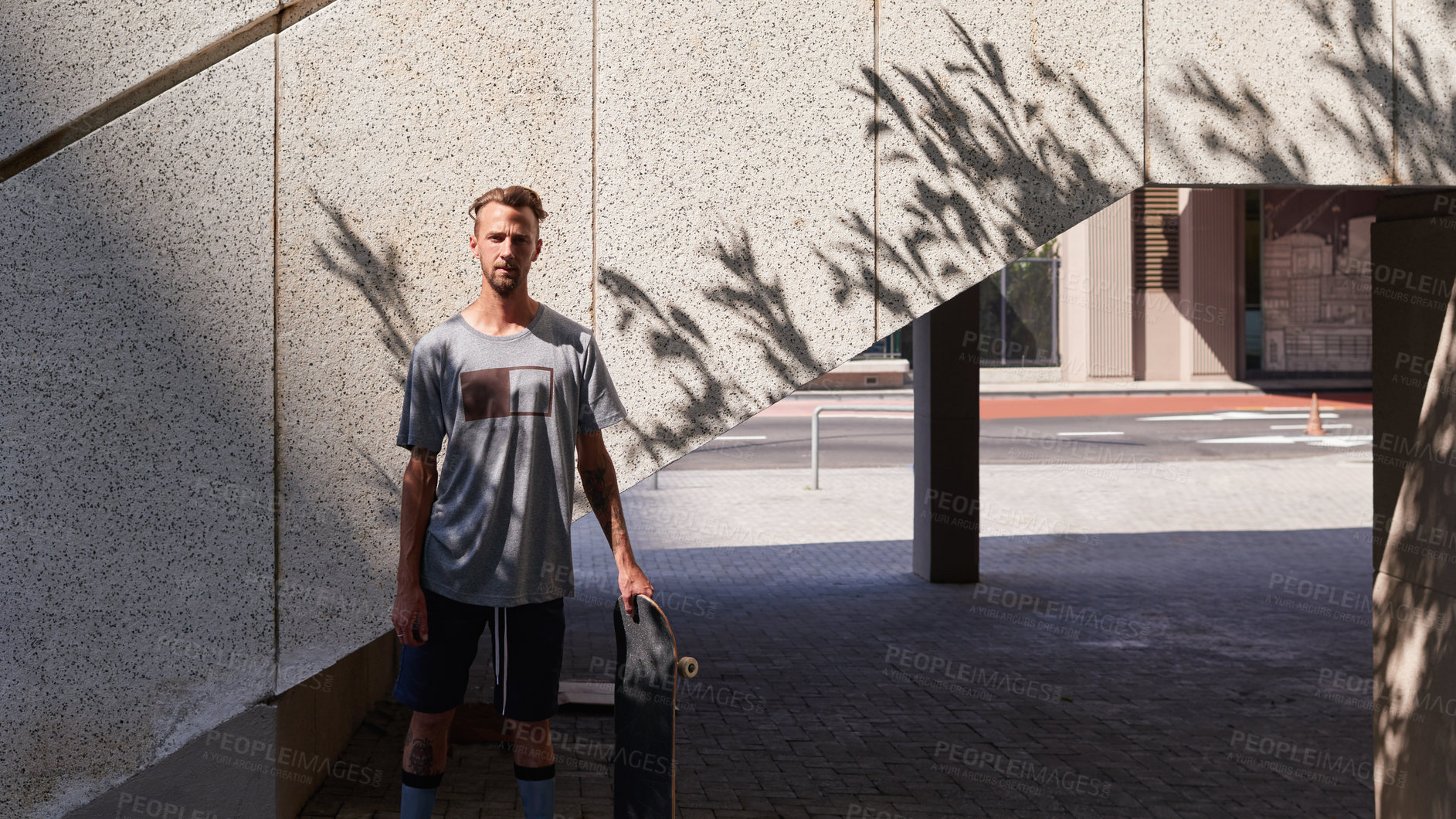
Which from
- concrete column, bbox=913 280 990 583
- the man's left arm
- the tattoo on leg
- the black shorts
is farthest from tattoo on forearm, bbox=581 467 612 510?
concrete column, bbox=913 280 990 583

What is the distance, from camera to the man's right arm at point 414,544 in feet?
11.8

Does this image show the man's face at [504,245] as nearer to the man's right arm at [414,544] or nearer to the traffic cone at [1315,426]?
the man's right arm at [414,544]

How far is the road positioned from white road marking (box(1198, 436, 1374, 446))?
1cm

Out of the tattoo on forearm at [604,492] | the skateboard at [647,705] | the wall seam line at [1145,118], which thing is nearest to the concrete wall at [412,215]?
the wall seam line at [1145,118]

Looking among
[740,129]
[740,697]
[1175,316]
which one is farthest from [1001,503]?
[1175,316]

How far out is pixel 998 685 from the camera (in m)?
7.18

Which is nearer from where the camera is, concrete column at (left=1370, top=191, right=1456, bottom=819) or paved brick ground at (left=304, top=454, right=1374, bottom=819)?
concrete column at (left=1370, top=191, right=1456, bottom=819)

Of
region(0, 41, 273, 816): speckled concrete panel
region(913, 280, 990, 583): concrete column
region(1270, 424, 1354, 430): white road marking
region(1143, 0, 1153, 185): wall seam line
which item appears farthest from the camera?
region(1270, 424, 1354, 430): white road marking

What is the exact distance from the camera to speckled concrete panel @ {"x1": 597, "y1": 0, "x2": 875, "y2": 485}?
4250 millimetres

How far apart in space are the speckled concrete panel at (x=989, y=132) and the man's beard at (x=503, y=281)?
132 centimetres

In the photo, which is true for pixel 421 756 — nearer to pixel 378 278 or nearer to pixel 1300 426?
pixel 378 278

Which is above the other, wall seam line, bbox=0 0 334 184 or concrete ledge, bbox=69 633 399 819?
wall seam line, bbox=0 0 334 184

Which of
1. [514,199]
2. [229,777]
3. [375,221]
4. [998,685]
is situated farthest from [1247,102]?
[229,777]

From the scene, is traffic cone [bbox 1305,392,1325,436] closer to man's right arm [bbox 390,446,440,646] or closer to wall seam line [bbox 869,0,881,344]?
wall seam line [bbox 869,0,881,344]
